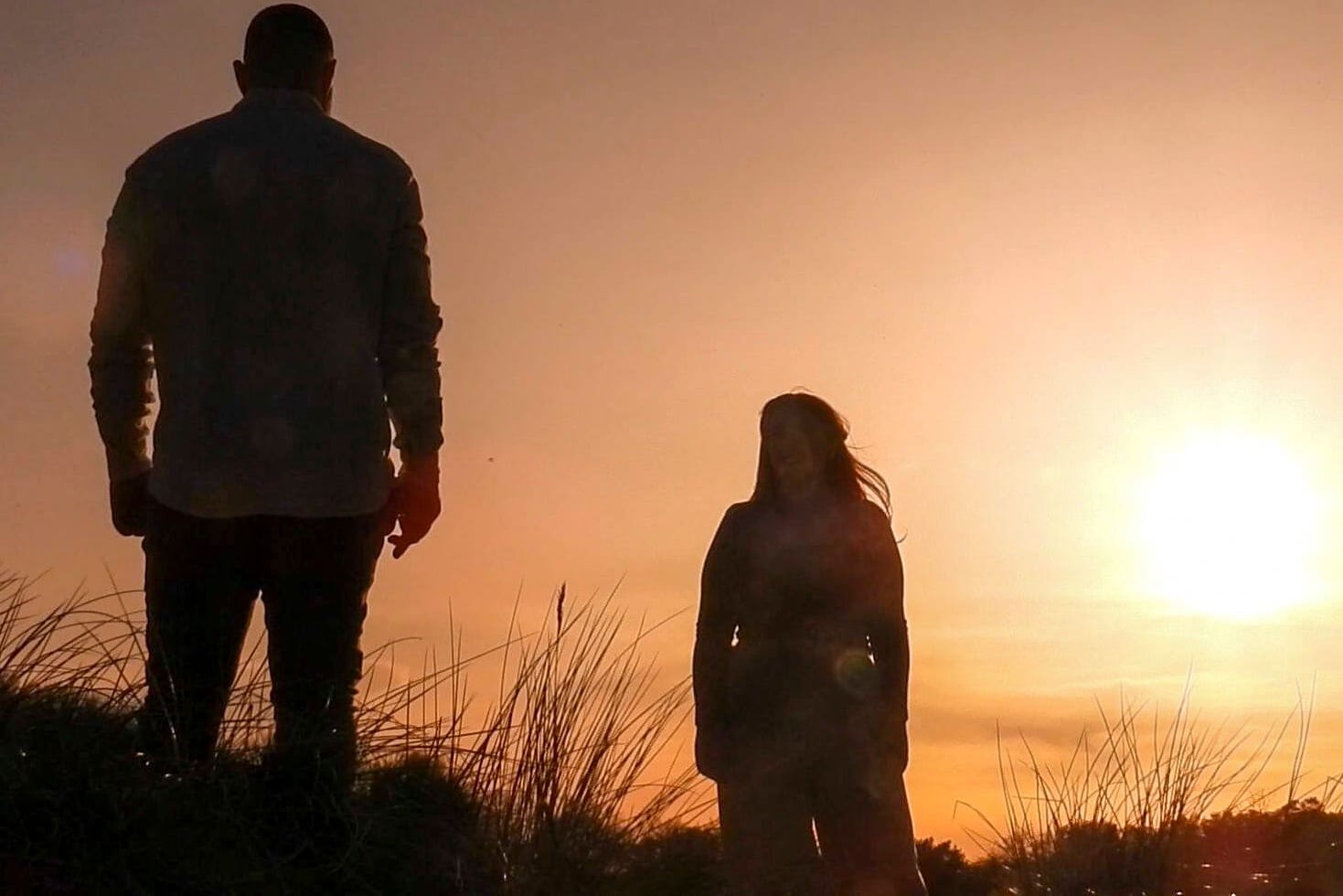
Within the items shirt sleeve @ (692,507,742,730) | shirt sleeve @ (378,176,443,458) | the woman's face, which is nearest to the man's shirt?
shirt sleeve @ (378,176,443,458)

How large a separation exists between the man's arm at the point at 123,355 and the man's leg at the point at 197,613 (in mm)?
196

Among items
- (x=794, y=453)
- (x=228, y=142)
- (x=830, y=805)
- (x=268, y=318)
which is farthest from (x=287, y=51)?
(x=830, y=805)

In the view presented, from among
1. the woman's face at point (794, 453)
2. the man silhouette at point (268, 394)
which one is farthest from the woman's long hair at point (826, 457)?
the man silhouette at point (268, 394)

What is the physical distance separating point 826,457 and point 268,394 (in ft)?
6.98

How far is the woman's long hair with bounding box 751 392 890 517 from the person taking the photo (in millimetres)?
6047

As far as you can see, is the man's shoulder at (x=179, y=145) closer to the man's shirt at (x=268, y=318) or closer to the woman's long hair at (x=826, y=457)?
the man's shirt at (x=268, y=318)

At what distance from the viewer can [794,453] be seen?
6031 millimetres

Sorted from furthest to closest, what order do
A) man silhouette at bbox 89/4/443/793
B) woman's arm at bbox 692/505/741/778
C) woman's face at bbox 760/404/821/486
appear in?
woman's face at bbox 760/404/821/486 → woman's arm at bbox 692/505/741/778 → man silhouette at bbox 89/4/443/793

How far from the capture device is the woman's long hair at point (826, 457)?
6047 mm

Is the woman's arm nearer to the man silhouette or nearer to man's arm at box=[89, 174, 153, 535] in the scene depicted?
the man silhouette

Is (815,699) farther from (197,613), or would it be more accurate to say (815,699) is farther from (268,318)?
(268,318)

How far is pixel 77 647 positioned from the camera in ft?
16.0

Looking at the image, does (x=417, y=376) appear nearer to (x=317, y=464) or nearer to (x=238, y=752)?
(x=317, y=464)

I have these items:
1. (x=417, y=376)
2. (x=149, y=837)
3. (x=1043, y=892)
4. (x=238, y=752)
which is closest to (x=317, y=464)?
(x=417, y=376)
